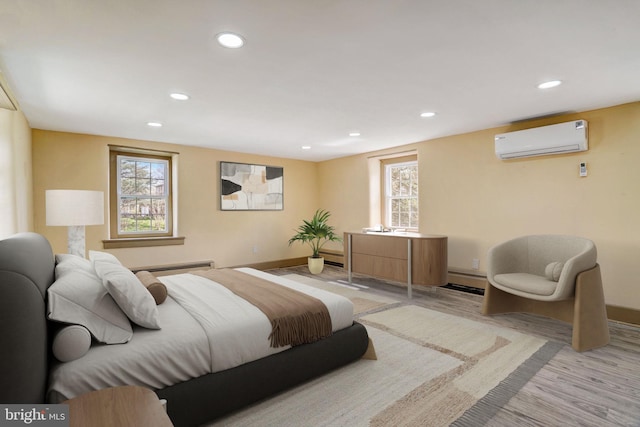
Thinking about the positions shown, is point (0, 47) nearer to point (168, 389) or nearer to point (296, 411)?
point (168, 389)

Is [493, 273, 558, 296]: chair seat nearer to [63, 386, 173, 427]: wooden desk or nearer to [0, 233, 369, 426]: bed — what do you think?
[0, 233, 369, 426]: bed

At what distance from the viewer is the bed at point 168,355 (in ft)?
3.88

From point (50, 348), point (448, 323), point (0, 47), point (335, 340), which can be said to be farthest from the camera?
point (448, 323)

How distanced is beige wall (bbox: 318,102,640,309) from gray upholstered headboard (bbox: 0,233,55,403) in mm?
4533

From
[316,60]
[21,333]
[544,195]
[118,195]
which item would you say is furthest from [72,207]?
[544,195]

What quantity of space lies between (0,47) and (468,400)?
11.9ft

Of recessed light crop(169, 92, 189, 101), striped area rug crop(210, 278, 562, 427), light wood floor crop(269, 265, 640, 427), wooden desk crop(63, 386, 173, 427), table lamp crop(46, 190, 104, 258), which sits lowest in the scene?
light wood floor crop(269, 265, 640, 427)

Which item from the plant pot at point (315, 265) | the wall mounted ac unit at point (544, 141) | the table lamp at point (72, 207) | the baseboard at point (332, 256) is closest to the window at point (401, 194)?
the baseboard at point (332, 256)

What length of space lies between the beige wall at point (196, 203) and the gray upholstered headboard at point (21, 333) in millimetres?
3619

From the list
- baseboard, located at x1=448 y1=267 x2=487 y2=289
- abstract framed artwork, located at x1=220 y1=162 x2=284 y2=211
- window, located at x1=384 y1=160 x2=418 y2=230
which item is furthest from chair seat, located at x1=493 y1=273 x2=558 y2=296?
abstract framed artwork, located at x1=220 y1=162 x2=284 y2=211

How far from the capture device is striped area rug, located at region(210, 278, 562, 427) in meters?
1.81

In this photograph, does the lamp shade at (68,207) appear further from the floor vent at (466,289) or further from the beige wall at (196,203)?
the floor vent at (466,289)

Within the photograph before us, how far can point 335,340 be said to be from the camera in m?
2.25

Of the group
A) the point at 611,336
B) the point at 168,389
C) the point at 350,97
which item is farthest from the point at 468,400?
the point at 350,97
